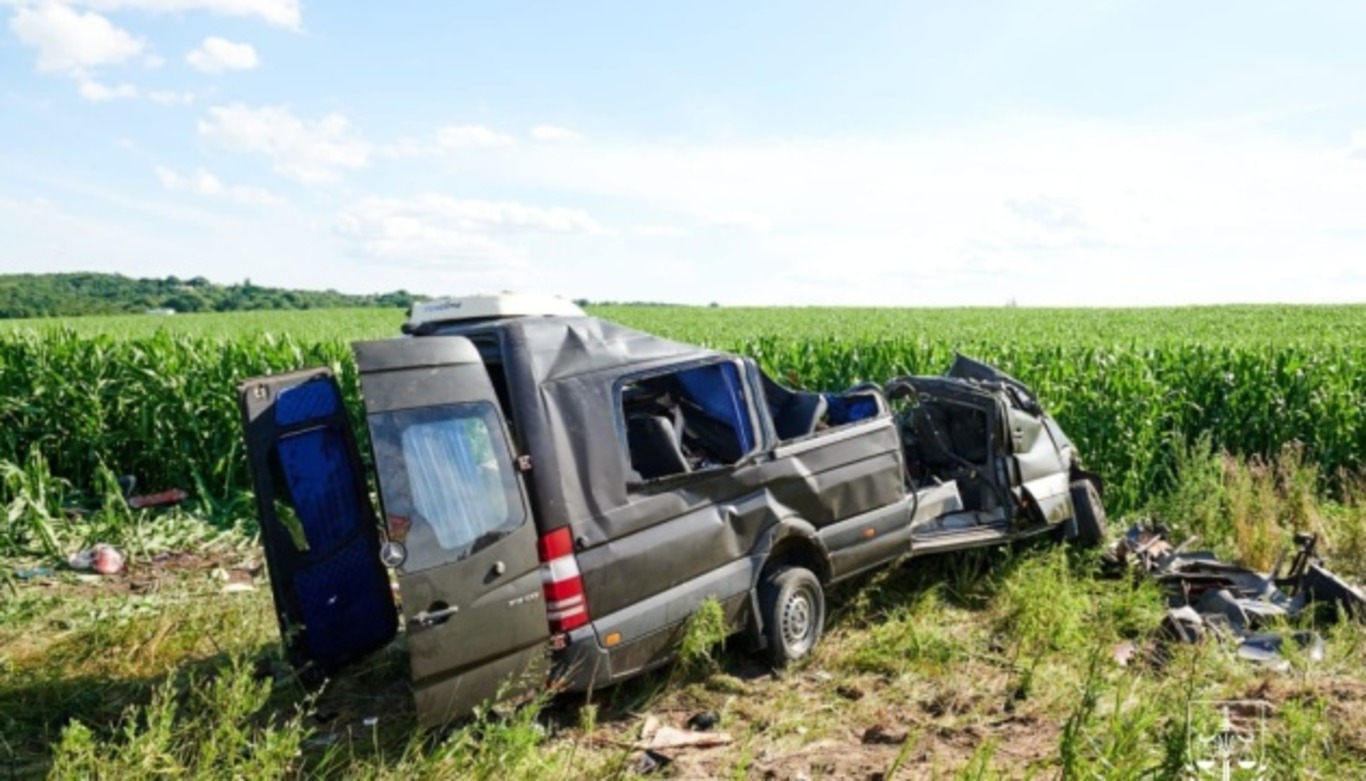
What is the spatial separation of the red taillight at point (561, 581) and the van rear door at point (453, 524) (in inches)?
2.2

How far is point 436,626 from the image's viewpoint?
200 inches

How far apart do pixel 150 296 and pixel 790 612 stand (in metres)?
93.7

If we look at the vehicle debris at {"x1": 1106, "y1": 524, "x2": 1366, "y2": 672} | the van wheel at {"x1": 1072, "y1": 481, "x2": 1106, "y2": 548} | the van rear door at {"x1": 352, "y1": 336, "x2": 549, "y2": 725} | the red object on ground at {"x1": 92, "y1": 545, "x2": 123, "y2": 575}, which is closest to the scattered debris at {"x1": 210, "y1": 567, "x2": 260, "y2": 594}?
the red object on ground at {"x1": 92, "y1": 545, "x2": 123, "y2": 575}

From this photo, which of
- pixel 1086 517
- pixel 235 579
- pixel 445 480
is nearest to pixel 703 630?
pixel 445 480

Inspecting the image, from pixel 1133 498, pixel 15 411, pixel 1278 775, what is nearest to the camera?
pixel 1278 775

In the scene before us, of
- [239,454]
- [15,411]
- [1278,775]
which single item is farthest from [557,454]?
[15,411]

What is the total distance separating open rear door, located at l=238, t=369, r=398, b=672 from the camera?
19.8ft

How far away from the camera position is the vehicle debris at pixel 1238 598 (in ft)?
23.1

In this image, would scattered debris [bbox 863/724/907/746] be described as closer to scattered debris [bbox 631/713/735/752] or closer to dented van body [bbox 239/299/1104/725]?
scattered debris [bbox 631/713/735/752]

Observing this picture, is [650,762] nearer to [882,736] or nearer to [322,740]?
[882,736]

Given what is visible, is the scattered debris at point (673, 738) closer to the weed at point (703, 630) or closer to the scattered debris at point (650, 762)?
the scattered debris at point (650, 762)

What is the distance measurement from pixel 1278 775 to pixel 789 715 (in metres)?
2.45

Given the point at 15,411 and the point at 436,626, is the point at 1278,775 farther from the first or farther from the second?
the point at 15,411

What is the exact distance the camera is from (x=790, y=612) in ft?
22.2
